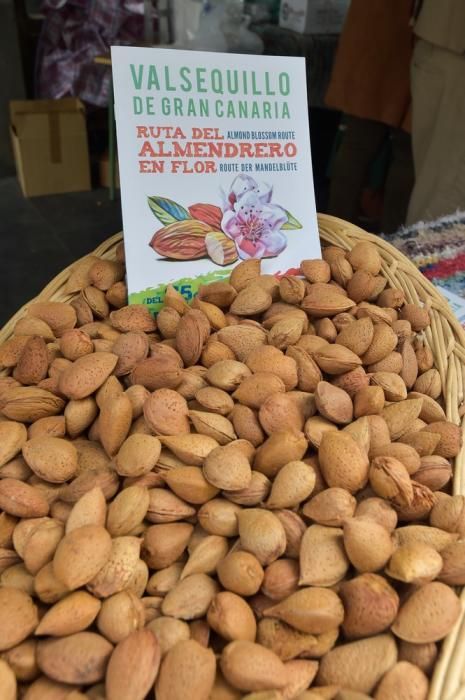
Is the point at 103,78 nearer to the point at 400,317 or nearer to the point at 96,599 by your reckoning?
the point at 400,317

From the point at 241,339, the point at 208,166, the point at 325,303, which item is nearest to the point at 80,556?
the point at 241,339

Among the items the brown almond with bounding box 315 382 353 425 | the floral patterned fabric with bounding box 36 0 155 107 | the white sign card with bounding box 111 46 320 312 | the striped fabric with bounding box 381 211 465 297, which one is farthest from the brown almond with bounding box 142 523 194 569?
the floral patterned fabric with bounding box 36 0 155 107

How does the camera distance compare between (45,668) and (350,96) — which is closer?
(45,668)

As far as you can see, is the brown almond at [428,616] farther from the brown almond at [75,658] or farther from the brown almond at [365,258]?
the brown almond at [365,258]

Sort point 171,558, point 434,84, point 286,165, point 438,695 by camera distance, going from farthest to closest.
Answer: point 434,84 < point 286,165 < point 171,558 < point 438,695

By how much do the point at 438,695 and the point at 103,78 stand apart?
3302 millimetres

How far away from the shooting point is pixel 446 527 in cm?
62

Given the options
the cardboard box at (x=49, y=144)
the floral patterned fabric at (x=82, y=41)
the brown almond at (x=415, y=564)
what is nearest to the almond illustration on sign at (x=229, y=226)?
the brown almond at (x=415, y=564)

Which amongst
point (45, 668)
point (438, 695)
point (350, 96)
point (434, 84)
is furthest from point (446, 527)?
point (350, 96)

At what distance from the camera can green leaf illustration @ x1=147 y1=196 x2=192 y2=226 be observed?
95 centimetres

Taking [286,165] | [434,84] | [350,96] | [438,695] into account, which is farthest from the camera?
[350,96]

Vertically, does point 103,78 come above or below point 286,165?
below

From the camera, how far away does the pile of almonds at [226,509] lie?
521 mm

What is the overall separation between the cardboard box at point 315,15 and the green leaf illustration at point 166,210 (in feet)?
7.43
